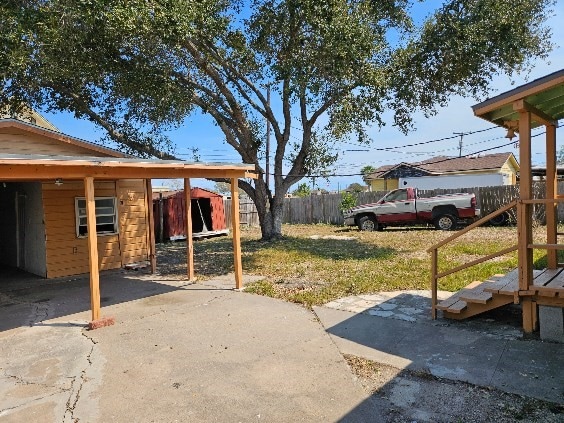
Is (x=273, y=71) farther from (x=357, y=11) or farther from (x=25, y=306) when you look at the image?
(x=25, y=306)

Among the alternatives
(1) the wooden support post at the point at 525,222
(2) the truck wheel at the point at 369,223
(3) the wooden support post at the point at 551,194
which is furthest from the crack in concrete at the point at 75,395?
(2) the truck wheel at the point at 369,223

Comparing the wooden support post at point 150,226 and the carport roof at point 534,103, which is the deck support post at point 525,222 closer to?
the carport roof at point 534,103

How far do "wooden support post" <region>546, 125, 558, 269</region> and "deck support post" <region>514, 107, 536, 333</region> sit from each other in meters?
1.01

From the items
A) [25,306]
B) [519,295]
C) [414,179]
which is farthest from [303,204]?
[519,295]

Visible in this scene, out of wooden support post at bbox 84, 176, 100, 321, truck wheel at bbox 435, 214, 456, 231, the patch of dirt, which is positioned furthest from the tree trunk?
the patch of dirt

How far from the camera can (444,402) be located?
3367 millimetres

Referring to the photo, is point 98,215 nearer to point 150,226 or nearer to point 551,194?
point 150,226

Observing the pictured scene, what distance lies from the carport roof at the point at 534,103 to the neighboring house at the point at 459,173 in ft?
69.3

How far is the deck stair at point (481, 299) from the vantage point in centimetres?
484

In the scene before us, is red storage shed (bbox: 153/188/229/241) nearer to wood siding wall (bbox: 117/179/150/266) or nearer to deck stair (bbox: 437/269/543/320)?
wood siding wall (bbox: 117/179/150/266)

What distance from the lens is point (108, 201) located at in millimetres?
10312

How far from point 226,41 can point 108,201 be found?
208 inches

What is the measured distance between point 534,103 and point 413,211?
38.5ft

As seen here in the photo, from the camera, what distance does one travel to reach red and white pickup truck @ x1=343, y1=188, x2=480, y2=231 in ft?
51.3
